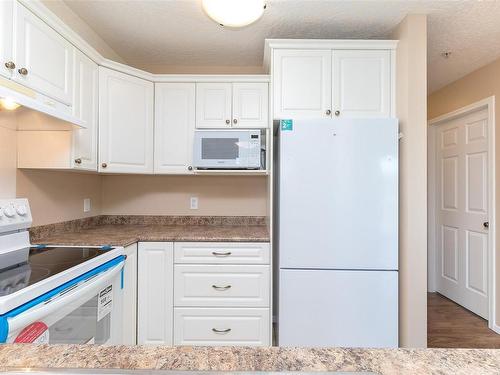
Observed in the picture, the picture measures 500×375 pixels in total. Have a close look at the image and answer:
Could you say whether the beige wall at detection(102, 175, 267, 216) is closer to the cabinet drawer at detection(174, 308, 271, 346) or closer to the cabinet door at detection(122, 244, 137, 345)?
the cabinet door at detection(122, 244, 137, 345)

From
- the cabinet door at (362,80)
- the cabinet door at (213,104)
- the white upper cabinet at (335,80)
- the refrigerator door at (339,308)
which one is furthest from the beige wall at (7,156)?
the cabinet door at (362,80)

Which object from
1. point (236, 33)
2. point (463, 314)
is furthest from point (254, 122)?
point (463, 314)

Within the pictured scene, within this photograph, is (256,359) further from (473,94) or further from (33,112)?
(473,94)

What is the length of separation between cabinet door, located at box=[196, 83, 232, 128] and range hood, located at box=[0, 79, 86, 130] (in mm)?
961

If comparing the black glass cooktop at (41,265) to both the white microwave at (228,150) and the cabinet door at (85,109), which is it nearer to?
the cabinet door at (85,109)

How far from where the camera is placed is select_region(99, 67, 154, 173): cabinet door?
2055mm

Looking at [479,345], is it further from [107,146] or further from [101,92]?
[101,92]

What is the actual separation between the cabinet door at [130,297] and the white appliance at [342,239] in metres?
1.01

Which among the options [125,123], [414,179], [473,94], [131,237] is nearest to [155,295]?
[131,237]

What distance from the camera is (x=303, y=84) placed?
202cm

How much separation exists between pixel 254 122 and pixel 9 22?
154 centimetres

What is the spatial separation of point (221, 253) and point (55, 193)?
1257 mm

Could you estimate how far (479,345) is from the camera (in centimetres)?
224

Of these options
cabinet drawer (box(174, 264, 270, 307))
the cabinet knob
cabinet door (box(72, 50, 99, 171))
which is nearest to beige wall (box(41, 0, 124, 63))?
cabinet door (box(72, 50, 99, 171))
